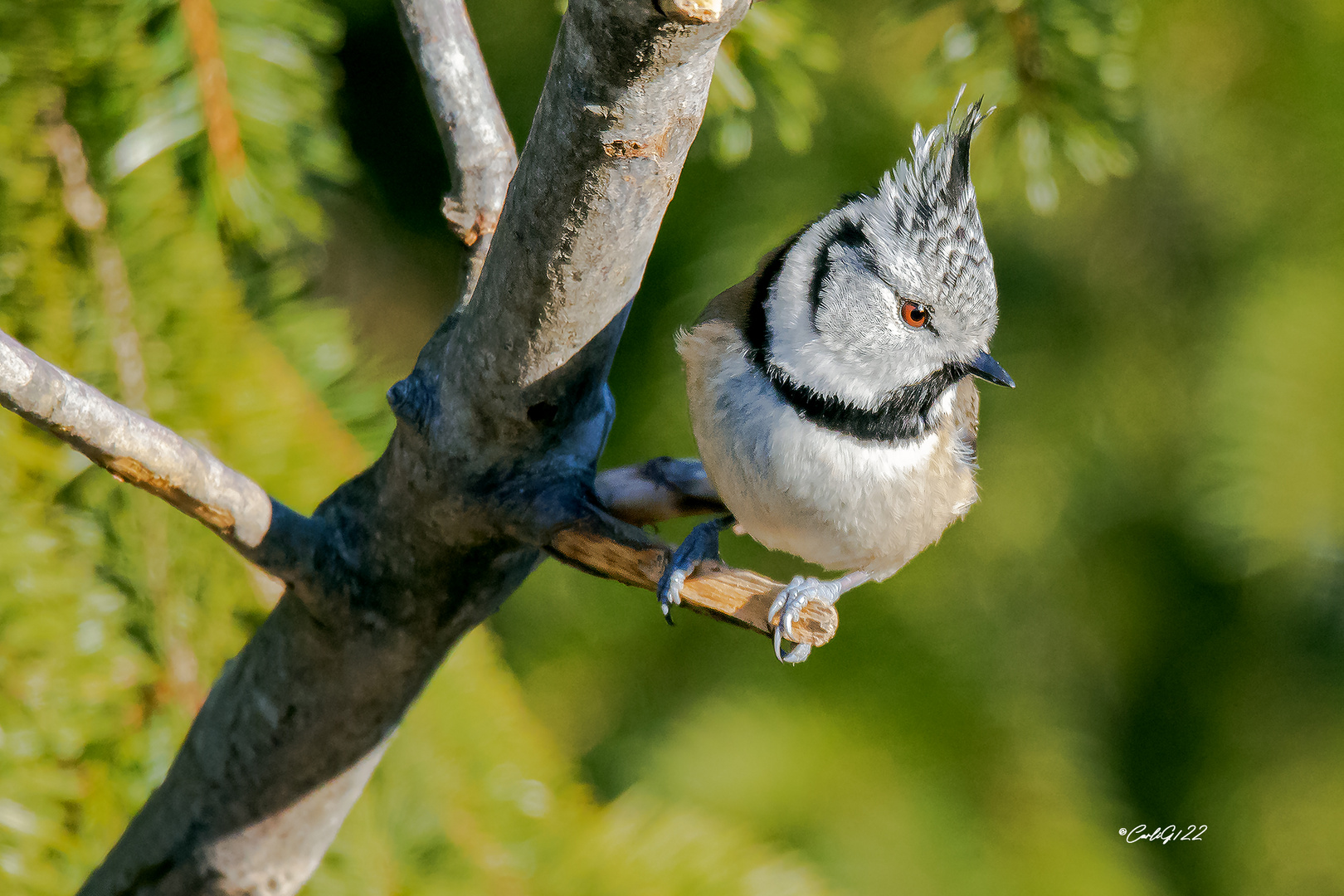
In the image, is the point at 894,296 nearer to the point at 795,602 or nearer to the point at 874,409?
the point at 874,409

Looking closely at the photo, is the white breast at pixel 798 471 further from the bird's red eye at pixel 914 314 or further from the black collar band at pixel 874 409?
the bird's red eye at pixel 914 314

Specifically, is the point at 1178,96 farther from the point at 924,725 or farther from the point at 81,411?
the point at 81,411

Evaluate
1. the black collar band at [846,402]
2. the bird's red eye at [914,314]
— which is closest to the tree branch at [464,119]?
the black collar band at [846,402]

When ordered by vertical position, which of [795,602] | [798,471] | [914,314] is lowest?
[795,602]

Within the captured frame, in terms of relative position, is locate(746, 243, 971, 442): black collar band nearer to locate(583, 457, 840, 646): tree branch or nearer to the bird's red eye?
the bird's red eye

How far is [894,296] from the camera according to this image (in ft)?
3.62

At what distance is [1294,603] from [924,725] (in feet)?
1.93

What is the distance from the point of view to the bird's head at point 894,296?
1.07 metres

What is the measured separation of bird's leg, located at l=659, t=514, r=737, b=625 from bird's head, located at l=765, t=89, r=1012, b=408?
19cm

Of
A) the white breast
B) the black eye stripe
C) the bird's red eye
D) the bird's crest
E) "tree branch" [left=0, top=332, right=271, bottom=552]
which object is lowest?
"tree branch" [left=0, top=332, right=271, bottom=552]

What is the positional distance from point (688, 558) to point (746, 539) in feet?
2.93

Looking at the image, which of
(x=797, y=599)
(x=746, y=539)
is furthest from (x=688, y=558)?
(x=746, y=539)

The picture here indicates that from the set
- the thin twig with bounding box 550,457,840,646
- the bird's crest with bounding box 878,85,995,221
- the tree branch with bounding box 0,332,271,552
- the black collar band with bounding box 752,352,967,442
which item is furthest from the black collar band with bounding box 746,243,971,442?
the tree branch with bounding box 0,332,271,552

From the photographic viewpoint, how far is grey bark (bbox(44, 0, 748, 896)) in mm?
643
